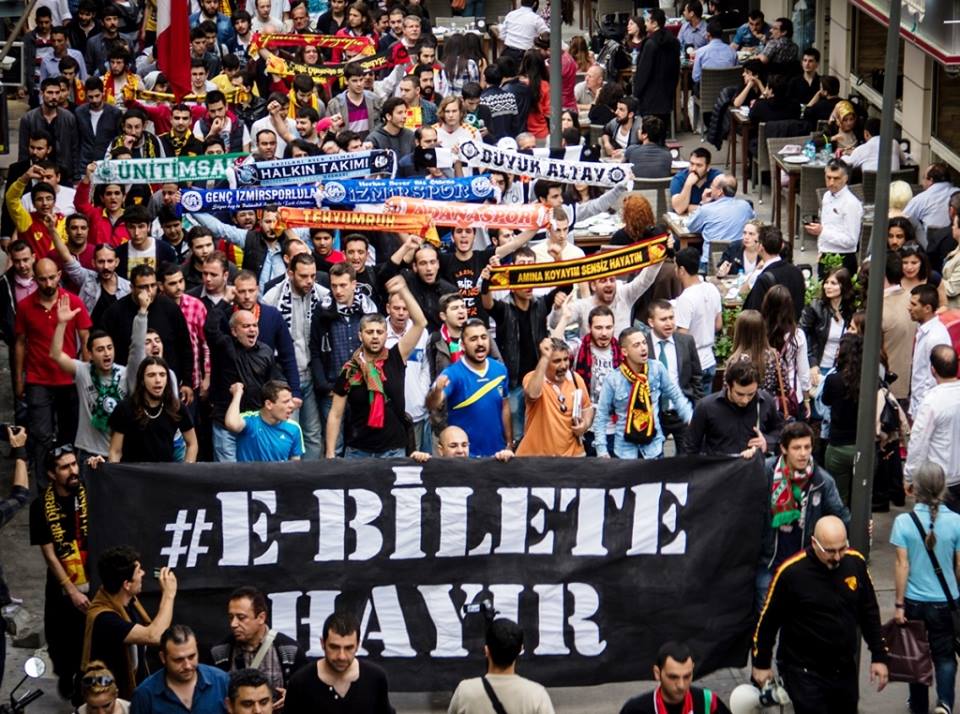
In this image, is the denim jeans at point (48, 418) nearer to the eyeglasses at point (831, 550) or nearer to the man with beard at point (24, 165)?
the man with beard at point (24, 165)

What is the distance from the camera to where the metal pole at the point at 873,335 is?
12.8 m

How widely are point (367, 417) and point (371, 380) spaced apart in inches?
9.3

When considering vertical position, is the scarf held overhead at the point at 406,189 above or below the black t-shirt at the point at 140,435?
above

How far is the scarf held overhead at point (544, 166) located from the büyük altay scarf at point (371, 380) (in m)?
3.89

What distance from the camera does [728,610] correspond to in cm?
1246

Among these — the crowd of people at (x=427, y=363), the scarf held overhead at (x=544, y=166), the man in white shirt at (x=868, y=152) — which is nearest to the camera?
the crowd of people at (x=427, y=363)

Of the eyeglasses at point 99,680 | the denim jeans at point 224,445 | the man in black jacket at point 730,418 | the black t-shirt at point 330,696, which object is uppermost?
the man in black jacket at point 730,418

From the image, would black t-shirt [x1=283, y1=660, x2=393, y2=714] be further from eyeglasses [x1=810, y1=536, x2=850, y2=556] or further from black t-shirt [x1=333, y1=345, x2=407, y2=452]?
black t-shirt [x1=333, y1=345, x2=407, y2=452]

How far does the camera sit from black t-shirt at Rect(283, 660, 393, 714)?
35.3ft

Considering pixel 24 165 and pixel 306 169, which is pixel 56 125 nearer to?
pixel 24 165

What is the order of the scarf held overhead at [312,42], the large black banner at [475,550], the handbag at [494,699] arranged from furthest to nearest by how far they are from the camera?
1. the scarf held overhead at [312,42]
2. the large black banner at [475,550]
3. the handbag at [494,699]

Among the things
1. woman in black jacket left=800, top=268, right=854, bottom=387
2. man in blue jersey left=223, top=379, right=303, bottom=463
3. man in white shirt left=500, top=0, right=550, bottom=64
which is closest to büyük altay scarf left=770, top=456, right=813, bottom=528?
man in blue jersey left=223, top=379, right=303, bottom=463

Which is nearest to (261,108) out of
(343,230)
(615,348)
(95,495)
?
(343,230)

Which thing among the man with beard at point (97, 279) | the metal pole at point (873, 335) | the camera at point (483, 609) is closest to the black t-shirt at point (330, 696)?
the camera at point (483, 609)
